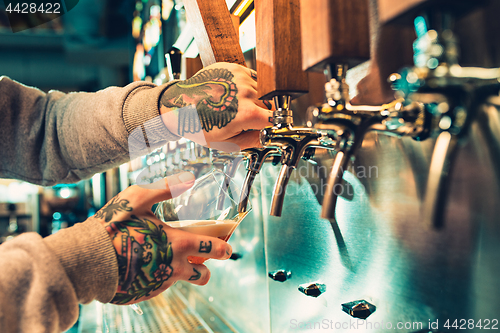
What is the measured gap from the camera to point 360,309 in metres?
0.61

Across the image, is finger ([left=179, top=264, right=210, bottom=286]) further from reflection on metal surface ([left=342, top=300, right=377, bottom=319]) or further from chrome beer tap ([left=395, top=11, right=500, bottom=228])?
chrome beer tap ([left=395, top=11, right=500, bottom=228])

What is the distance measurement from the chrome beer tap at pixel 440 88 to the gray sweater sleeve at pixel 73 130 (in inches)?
Answer: 21.6

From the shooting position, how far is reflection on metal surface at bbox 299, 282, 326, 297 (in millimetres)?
747

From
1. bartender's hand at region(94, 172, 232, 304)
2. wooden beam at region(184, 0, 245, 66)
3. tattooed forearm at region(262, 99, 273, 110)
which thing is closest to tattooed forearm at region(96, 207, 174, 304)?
bartender's hand at region(94, 172, 232, 304)

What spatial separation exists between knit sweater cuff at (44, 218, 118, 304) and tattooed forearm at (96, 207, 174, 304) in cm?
1

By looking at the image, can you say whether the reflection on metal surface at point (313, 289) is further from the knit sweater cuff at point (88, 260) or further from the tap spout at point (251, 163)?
the knit sweater cuff at point (88, 260)

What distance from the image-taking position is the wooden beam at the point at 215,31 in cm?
76

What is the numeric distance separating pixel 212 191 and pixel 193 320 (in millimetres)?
854

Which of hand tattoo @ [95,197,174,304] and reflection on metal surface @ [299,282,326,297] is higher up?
hand tattoo @ [95,197,174,304]

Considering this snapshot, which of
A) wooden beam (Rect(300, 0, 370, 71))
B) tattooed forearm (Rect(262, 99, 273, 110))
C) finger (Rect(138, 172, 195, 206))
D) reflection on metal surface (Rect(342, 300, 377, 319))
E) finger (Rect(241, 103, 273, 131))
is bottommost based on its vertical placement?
reflection on metal surface (Rect(342, 300, 377, 319))

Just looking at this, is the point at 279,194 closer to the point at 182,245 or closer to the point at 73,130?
the point at 182,245

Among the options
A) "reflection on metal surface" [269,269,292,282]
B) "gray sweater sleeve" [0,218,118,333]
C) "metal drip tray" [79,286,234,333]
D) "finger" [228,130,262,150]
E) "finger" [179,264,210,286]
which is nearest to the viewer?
"gray sweater sleeve" [0,218,118,333]

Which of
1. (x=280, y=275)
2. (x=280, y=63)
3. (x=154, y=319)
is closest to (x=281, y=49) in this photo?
(x=280, y=63)

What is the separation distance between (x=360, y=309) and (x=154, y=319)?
94cm
